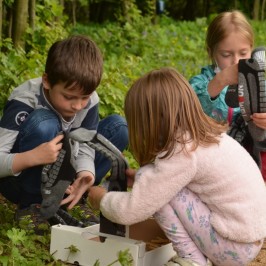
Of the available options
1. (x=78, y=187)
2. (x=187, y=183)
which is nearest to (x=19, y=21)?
(x=78, y=187)

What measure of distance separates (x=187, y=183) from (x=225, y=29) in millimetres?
1537

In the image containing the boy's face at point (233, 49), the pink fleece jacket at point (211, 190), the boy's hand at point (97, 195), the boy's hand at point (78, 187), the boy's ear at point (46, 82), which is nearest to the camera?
the pink fleece jacket at point (211, 190)

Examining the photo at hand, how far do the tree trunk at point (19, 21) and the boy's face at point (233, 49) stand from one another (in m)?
2.49

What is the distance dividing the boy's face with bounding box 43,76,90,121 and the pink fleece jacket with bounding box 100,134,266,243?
681mm

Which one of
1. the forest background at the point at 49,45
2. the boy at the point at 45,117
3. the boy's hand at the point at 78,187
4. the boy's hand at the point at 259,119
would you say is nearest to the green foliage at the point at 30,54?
the forest background at the point at 49,45

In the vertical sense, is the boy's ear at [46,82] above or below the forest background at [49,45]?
above

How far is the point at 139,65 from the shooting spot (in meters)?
8.77

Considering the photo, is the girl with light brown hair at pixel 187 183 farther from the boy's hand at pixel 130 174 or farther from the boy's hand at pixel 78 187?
the boy's hand at pixel 78 187

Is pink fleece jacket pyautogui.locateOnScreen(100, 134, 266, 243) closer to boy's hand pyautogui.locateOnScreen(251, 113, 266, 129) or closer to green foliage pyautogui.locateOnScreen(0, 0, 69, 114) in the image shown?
boy's hand pyautogui.locateOnScreen(251, 113, 266, 129)

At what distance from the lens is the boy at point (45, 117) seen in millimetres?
3434

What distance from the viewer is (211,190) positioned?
2.94 m

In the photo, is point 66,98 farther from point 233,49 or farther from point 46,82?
point 233,49

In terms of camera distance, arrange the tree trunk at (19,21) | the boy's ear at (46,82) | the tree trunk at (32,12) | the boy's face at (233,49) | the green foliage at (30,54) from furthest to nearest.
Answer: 1. the tree trunk at (32,12)
2. the tree trunk at (19,21)
3. the green foliage at (30,54)
4. the boy's face at (233,49)
5. the boy's ear at (46,82)

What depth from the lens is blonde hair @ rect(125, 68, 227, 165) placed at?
9.64 feet
